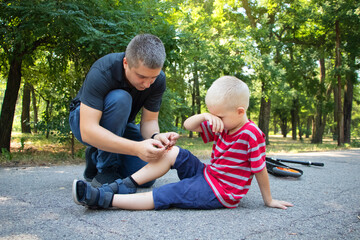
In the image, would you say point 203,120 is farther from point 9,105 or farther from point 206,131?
point 9,105

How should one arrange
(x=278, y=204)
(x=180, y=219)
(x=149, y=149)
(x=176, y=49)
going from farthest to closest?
(x=176, y=49) < (x=278, y=204) < (x=149, y=149) < (x=180, y=219)

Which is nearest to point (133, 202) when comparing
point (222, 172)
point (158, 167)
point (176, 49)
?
point (158, 167)

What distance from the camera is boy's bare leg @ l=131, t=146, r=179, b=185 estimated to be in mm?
2201

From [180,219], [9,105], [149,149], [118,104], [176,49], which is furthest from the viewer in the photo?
[9,105]

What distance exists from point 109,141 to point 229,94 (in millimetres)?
936

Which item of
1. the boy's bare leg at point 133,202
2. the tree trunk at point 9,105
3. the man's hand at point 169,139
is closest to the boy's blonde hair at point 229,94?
the man's hand at point 169,139

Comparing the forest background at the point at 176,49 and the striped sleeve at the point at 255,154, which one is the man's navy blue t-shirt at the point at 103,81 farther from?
the forest background at the point at 176,49

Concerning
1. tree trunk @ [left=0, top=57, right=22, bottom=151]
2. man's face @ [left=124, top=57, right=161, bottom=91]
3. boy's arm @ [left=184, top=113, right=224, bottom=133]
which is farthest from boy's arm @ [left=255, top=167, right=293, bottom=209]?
tree trunk @ [left=0, top=57, right=22, bottom=151]

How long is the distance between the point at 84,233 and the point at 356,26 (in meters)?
13.7

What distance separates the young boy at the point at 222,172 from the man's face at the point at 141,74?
1.51 ft

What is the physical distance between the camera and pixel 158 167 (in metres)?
2.20

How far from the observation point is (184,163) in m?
2.25

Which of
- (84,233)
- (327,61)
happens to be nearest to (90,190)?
(84,233)

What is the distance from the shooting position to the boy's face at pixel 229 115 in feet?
6.72
